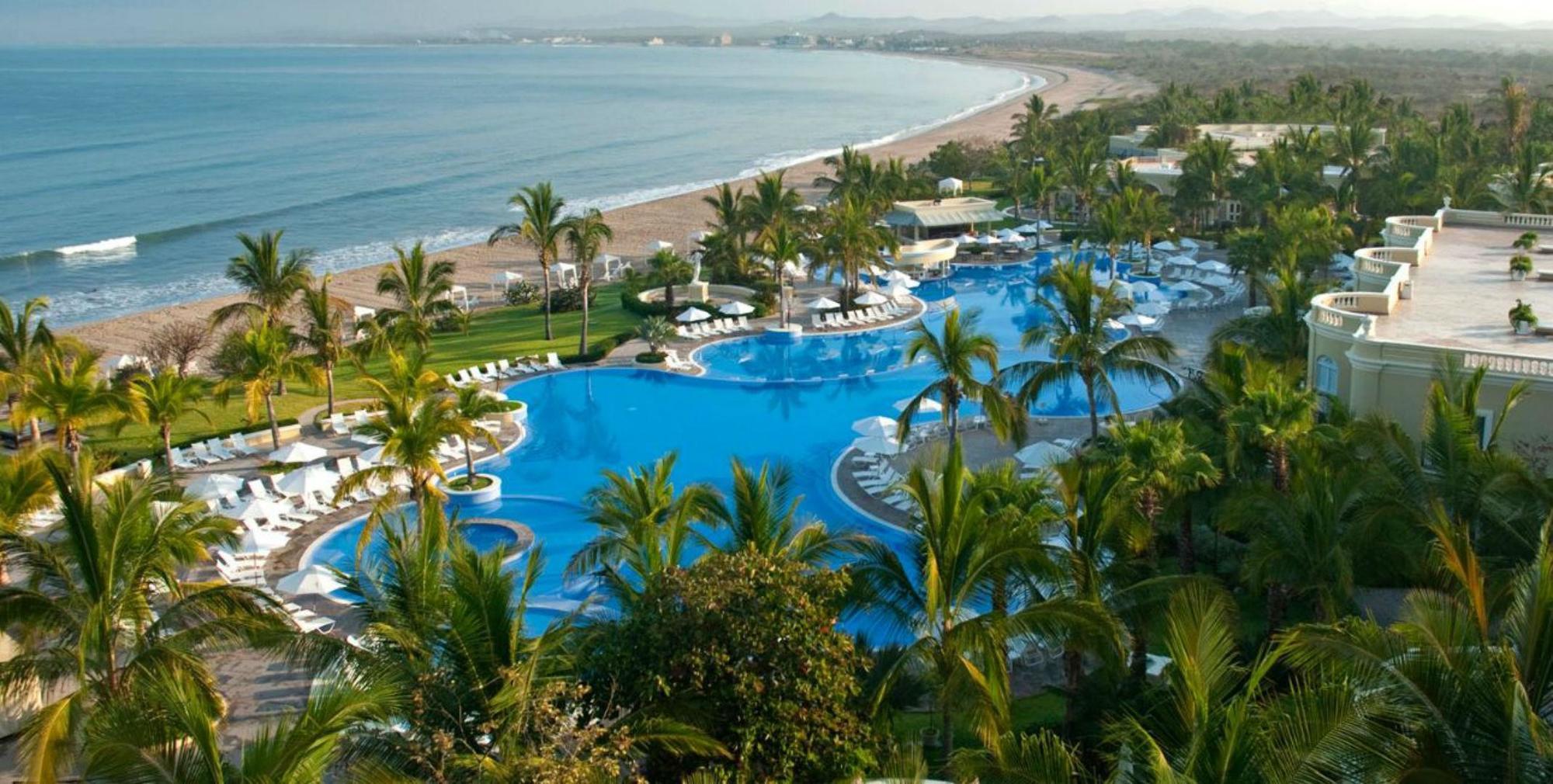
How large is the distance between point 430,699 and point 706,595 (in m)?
2.55

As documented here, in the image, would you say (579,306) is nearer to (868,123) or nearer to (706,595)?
(706,595)

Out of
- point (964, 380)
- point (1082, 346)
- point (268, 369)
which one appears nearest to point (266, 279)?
point (268, 369)

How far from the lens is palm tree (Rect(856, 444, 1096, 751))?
40.8 feet

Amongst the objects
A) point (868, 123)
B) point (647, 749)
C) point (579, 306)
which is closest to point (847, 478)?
point (647, 749)

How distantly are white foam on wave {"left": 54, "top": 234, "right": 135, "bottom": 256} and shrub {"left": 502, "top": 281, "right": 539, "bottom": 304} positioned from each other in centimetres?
2793

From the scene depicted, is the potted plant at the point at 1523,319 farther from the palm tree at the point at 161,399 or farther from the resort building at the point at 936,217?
the resort building at the point at 936,217

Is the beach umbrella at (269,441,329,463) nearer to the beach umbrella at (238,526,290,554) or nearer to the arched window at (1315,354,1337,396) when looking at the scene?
the beach umbrella at (238,526,290,554)

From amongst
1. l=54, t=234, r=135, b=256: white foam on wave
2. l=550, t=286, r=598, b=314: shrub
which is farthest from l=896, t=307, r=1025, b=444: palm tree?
l=54, t=234, r=135, b=256: white foam on wave

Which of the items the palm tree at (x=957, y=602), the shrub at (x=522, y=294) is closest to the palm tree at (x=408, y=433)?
the palm tree at (x=957, y=602)

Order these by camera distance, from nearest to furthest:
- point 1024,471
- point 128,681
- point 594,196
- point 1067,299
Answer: point 128,681 < point 1067,299 < point 1024,471 < point 594,196

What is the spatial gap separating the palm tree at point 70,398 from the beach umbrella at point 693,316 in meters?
18.7

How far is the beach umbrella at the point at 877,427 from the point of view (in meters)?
27.1

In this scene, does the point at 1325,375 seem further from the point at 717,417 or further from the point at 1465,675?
the point at 1465,675

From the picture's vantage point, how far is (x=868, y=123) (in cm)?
13650
